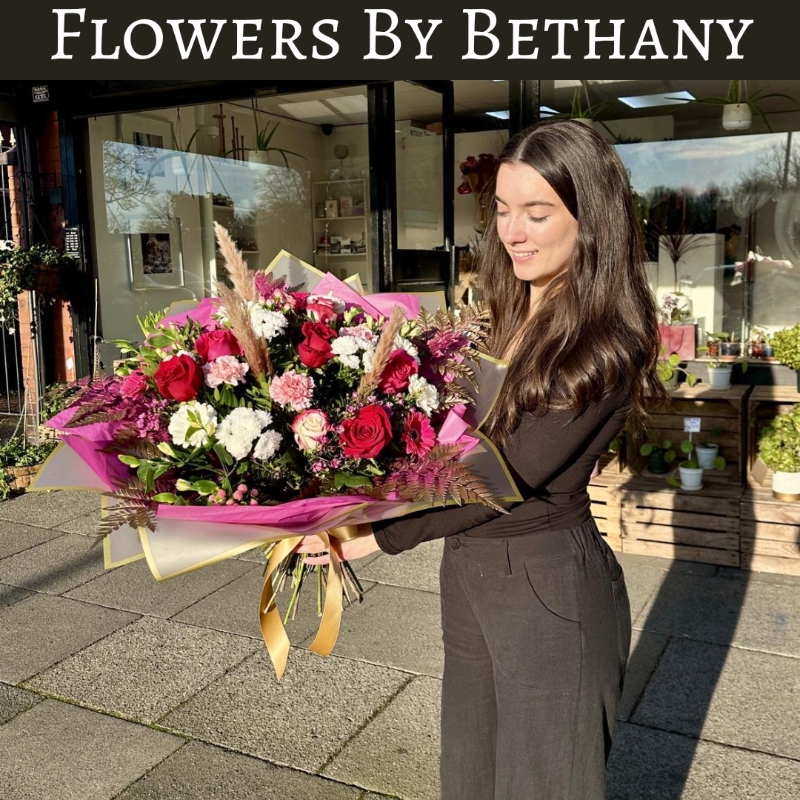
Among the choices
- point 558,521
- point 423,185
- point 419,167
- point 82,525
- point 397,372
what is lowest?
point 82,525

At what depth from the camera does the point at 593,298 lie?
182cm

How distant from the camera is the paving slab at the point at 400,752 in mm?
2895

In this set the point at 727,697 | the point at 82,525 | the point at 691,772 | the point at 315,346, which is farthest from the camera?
the point at 82,525

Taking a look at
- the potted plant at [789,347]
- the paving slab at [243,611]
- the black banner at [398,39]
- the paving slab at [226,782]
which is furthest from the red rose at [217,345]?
the potted plant at [789,347]

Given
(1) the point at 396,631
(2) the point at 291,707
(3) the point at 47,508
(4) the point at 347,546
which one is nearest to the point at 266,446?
(4) the point at 347,546

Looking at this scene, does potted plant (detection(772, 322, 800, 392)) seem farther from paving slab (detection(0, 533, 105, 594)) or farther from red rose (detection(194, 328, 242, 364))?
red rose (detection(194, 328, 242, 364))

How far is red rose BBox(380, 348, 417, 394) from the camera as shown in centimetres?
167

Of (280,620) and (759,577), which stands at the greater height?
(280,620)

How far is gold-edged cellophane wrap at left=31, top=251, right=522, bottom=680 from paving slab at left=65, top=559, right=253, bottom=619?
2.55 meters

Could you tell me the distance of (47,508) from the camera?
6.26 meters

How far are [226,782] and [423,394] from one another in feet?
6.18

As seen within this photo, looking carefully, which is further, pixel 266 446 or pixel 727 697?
pixel 727 697

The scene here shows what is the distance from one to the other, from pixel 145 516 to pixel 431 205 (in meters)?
5.69

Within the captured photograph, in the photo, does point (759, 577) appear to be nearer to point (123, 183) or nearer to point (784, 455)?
point (784, 455)
